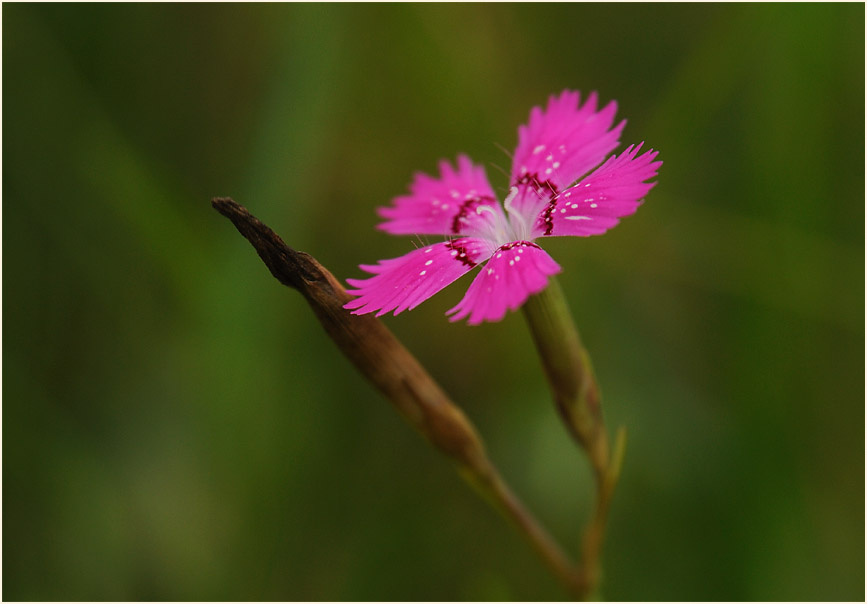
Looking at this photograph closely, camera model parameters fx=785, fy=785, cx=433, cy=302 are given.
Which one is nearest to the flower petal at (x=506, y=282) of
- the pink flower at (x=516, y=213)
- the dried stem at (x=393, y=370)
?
the pink flower at (x=516, y=213)

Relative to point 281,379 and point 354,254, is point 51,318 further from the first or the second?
point 354,254

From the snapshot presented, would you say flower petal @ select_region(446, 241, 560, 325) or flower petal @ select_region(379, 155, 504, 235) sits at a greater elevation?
flower petal @ select_region(379, 155, 504, 235)

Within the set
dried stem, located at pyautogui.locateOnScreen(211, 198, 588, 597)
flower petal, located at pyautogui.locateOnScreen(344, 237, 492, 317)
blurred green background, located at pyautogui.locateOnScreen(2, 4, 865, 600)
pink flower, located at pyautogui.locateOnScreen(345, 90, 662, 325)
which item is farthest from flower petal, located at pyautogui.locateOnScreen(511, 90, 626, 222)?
blurred green background, located at pyautogui.locateOnScreen(2, 4, 865, 600)

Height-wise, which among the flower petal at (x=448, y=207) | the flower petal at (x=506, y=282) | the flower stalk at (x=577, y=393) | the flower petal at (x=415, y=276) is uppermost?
the flower petal at (x=448, y=207)

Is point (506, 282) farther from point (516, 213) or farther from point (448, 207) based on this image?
point (448, 207)

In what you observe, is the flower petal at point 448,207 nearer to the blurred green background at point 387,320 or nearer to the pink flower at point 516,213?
the pink flower at point 516,213

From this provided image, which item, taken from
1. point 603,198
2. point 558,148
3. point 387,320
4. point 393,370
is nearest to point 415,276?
point 393,370

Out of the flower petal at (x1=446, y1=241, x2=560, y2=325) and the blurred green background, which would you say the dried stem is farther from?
the blurred green background
